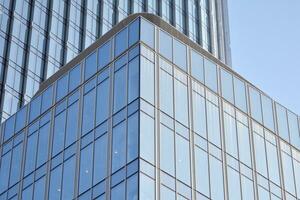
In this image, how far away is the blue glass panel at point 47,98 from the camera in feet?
177

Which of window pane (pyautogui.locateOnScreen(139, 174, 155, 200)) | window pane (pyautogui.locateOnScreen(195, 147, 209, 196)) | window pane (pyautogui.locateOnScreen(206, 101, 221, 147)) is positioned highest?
window pane (pyautogui.locateOnScreen(206, 101, 221, 147))

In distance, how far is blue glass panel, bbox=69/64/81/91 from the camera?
52188 millimetres

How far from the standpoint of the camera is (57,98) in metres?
53.2

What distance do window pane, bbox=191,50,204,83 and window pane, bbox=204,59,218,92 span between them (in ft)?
1.24

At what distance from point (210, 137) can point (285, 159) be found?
736 cm

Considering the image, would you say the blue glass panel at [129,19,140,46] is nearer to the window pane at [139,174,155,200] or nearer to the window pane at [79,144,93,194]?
the window pane at [79,144,93,194]

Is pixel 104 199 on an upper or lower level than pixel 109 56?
lower

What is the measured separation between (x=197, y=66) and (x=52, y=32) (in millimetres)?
34779

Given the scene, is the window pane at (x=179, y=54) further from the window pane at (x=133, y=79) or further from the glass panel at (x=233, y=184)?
the glass panel at (x=233, y=184)

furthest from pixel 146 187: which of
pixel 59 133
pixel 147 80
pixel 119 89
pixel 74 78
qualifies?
pixel 74 78

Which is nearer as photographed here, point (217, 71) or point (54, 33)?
point (217, 71)

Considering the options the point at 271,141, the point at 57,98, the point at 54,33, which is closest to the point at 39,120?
the point at 57,98

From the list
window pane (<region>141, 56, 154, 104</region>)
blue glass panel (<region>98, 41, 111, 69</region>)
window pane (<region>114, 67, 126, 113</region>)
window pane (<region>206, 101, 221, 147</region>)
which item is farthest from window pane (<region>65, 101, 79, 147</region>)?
window pane (<region>206, 101, 221, 147</region>)

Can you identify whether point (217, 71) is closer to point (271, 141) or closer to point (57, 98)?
point (271, 141)
